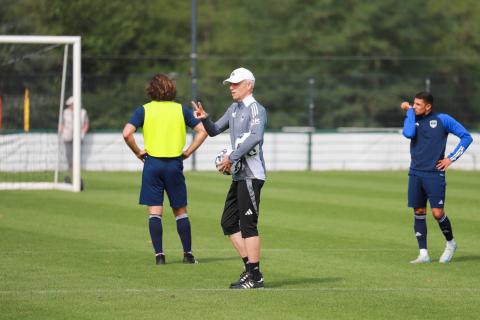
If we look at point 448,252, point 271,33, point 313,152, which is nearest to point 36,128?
point 313,152

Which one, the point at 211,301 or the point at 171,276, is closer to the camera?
the point at 211,301

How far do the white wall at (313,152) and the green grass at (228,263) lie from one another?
8.51m

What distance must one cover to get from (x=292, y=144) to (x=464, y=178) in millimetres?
5530

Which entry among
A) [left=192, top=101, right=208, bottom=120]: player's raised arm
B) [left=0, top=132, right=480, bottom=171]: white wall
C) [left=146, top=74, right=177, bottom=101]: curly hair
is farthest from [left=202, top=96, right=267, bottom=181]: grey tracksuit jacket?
[left=0, top=132, right=480, bottom=171]: white wall

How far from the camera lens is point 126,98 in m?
32.4

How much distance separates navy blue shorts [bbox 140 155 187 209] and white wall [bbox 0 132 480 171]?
56.6ft

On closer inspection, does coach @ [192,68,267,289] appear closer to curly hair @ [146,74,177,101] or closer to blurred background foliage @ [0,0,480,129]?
curly hair @ [146,74,177,101]

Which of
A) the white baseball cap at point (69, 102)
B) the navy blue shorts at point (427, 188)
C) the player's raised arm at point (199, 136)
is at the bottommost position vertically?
the navy blue shorts at point (427, 188)

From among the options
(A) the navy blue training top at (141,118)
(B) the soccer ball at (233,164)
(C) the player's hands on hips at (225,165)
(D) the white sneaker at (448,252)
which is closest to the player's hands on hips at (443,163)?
(D) the white sneaker at (448,252)

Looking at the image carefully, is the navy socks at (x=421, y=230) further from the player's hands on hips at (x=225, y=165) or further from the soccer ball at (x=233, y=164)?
the player's hands on hips at (x=225, y=165)

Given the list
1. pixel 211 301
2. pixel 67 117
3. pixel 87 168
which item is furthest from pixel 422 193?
pixel 87 168

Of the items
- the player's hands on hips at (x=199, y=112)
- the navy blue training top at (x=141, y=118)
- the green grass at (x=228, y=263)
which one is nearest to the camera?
the green grass at (x=228, y=263)

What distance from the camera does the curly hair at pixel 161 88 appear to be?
12.4m

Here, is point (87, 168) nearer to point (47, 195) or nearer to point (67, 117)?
point (67, 117)
